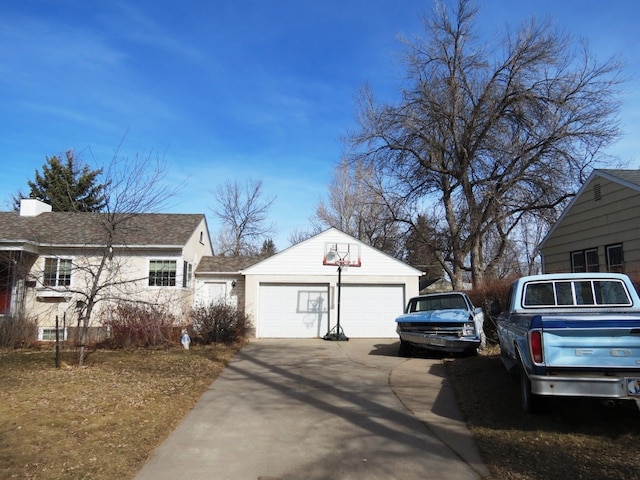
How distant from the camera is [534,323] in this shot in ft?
18.2

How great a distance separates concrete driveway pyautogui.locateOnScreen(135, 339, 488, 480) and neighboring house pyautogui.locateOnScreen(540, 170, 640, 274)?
623 centimetres

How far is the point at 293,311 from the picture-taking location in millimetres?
19547

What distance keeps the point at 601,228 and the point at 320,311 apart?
10.4m

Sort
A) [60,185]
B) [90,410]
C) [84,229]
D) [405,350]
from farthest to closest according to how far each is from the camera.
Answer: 1. [60,185]
2. [84,229]
3. [405,350]
4. [90,410]

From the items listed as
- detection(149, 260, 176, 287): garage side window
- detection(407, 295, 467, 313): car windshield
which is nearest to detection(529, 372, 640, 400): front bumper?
detection(407, 295, 467, 313): car windshield

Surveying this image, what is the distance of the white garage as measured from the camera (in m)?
19.4

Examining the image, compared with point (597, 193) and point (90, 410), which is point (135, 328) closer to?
point (90, 410)

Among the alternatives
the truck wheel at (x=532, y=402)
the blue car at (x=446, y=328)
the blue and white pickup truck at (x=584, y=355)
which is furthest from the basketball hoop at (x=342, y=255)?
the blue and white pickup truck at (x=584, y=355)

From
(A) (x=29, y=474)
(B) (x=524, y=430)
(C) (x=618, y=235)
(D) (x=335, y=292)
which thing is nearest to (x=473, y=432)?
(B) (x=524, y=430)

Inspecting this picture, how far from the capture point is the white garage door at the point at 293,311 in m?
19.4

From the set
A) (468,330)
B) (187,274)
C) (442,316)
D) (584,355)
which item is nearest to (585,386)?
(584,355)

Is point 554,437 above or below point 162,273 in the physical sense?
below

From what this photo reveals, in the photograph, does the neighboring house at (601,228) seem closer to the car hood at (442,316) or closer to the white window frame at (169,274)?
the car hood at (442,316)

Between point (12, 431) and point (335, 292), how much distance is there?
1451 cm
